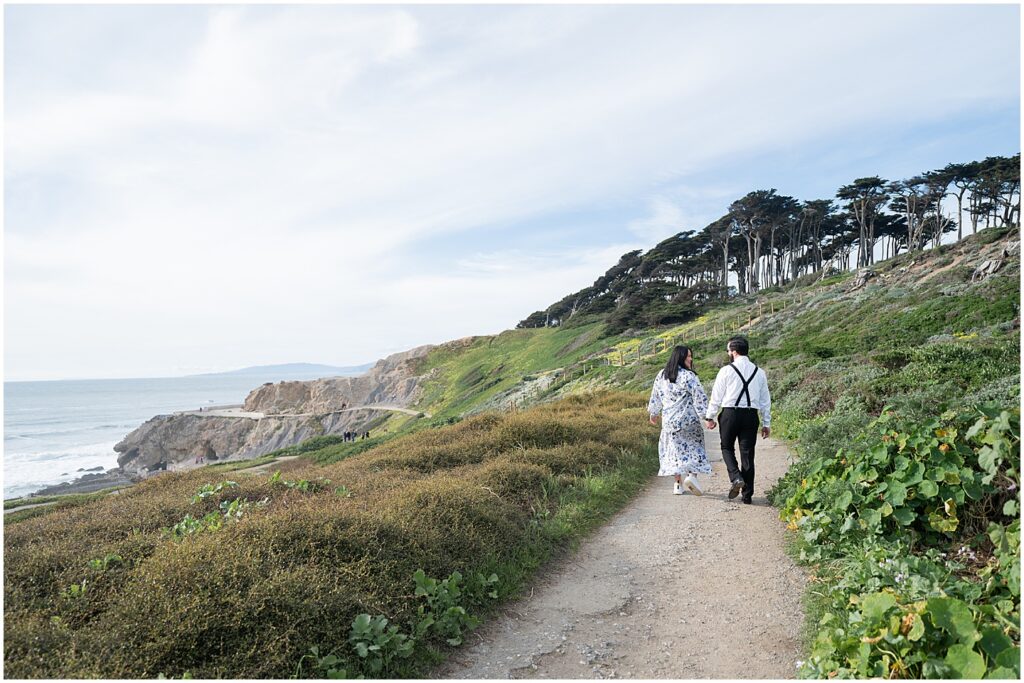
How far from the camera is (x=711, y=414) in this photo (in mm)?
7328

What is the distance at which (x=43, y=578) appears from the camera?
445cm

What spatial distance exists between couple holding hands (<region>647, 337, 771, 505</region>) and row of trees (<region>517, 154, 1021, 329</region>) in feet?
127

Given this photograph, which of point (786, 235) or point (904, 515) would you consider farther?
point (786, 235)

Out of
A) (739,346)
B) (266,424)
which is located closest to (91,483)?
(266,424)

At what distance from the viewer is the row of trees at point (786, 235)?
49500 millimetres

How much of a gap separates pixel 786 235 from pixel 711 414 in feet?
211

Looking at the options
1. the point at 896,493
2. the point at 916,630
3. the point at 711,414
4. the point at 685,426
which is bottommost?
the point at 916,630

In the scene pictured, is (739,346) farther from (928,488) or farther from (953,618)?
(953,618)

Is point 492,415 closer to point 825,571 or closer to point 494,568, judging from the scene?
point 494,568

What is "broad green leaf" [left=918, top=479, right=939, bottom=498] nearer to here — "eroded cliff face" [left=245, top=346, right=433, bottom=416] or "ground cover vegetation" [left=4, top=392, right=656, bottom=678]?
"ground cover vegetation" [left=4, top=392, right=656, bottom=678]

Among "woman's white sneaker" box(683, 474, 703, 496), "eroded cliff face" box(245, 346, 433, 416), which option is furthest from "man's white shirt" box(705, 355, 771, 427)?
"eroded cliff face" box(245, 346, 433, 416)

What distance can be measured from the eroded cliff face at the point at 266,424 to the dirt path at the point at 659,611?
181 feet

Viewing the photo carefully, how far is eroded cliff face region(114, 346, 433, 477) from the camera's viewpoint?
200 feet

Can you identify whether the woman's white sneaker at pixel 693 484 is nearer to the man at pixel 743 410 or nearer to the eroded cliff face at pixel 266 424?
the man at pixel 743 410
